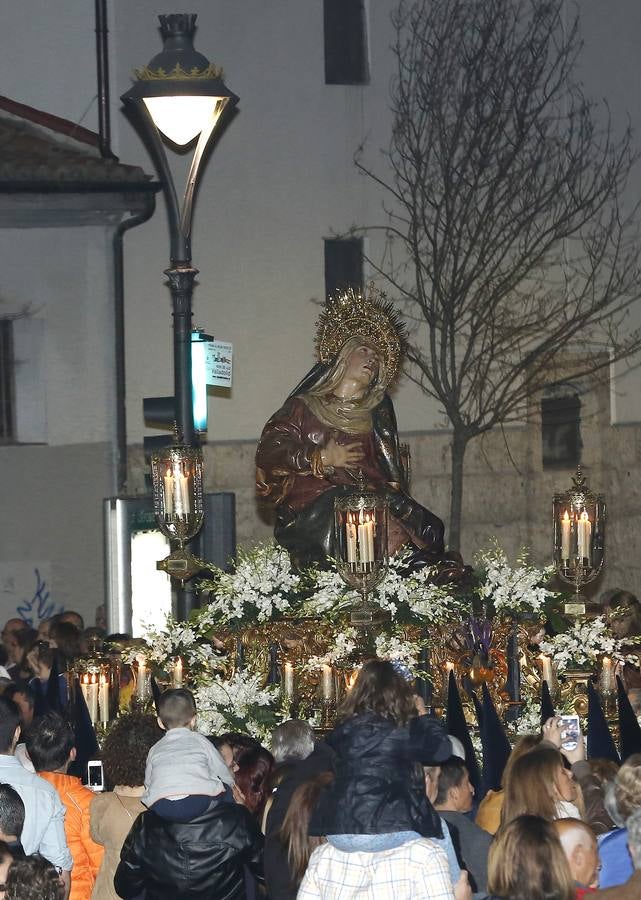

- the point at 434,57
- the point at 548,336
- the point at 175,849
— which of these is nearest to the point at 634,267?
the point at 548,336

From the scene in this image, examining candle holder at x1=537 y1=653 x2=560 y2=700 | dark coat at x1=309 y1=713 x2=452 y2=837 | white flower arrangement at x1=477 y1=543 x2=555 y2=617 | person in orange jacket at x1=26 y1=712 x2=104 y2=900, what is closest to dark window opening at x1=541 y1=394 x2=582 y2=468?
white flower arrangement at x1=477 y1=543 x2=555 y2=617

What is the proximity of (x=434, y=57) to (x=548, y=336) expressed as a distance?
154 inches

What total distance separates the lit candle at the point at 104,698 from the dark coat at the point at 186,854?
216 inches

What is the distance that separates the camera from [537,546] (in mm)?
26203

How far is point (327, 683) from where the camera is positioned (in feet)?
45.6

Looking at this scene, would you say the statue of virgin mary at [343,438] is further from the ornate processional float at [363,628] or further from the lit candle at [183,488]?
the lit candle at [183,488]

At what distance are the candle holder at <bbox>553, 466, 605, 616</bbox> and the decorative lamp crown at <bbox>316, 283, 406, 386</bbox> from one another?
10.3ft

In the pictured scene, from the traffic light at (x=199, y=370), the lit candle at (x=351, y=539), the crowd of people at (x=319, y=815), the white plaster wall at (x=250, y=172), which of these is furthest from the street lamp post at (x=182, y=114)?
the white plaster wall at (x=250, y=172)

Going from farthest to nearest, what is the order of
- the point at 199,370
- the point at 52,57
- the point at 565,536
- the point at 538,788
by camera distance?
the point at 52,57 → the point at 199,370 → the point at 565,536 → the point at 538,788

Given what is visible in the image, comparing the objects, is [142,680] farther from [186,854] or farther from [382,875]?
[382,875]

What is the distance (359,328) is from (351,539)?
11.8 feet

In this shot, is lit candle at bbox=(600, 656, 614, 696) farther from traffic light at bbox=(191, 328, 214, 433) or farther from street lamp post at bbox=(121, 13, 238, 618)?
traffic light at bbox=(191, 328, 214, 433)

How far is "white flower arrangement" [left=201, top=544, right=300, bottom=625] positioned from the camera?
14.5 m

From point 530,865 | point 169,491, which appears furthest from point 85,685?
point 530,865
